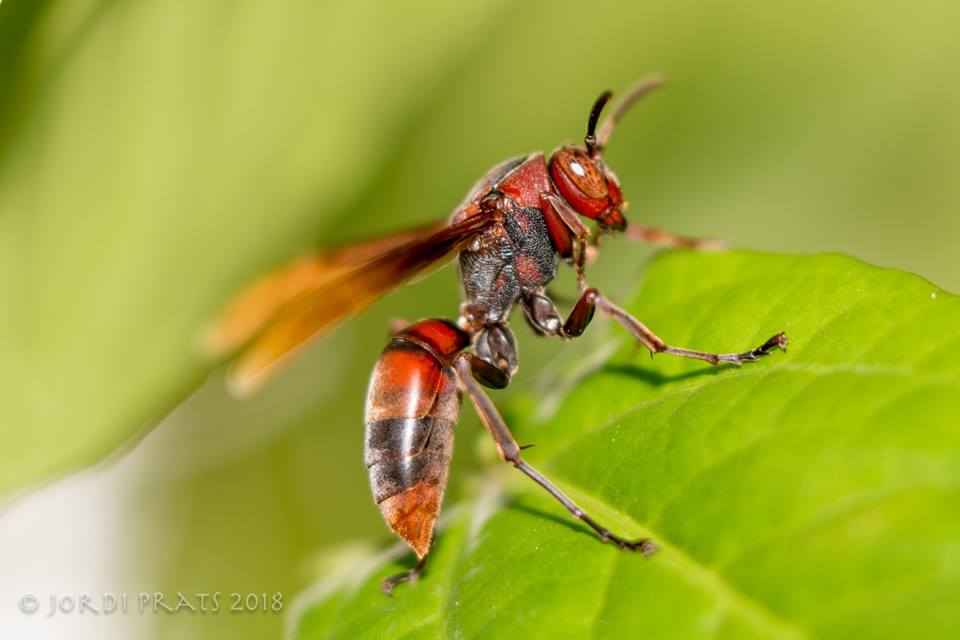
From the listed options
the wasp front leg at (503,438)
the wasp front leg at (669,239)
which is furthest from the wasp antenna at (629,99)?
the wasp front leg at (503,438)

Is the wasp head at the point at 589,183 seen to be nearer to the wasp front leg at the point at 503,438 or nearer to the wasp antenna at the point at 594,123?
the wasp antenna at the point at 594,123

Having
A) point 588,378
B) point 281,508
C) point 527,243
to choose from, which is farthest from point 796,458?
point 281,508

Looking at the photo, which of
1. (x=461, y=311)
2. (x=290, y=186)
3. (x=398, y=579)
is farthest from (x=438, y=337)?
(x=398, y=579)

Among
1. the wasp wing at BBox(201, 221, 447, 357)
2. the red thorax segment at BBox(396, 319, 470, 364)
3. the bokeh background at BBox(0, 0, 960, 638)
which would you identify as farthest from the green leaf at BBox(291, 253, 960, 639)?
the wasp wing at BBox(201, 221, 447, 357)

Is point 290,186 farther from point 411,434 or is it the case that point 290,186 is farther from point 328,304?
point 411,434

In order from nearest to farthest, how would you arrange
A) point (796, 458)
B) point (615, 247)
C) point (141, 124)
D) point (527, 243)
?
1. point (796, 458)
2. point (141, 124)
3. point (527, 243)
4. point (615, 247)

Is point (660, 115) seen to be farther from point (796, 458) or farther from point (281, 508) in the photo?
point (796, 458)
